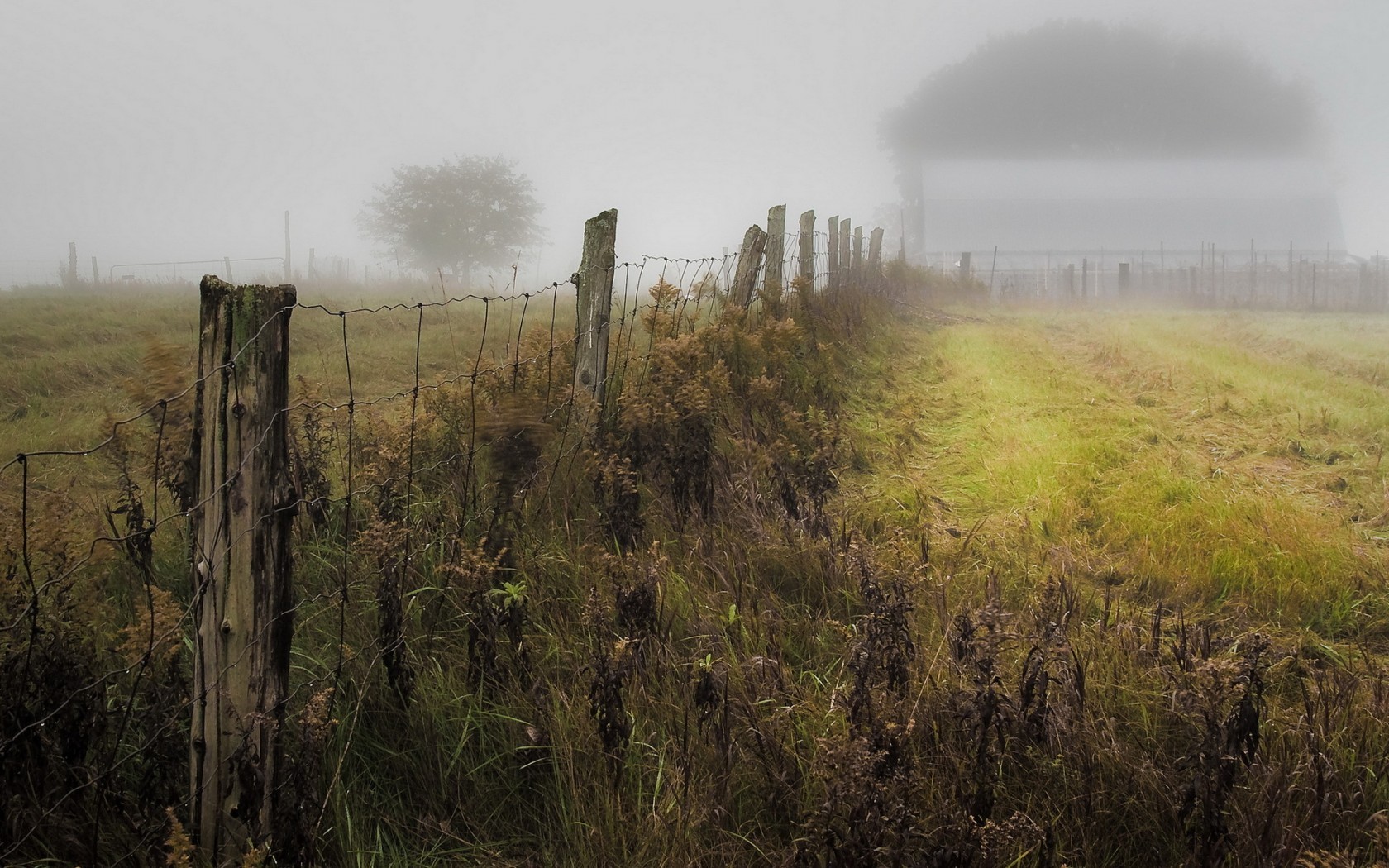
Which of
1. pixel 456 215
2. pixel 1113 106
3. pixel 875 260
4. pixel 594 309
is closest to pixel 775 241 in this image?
pixel 594 309

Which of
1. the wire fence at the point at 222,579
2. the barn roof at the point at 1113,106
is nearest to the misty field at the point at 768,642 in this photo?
the wire fence at the point at 222,579

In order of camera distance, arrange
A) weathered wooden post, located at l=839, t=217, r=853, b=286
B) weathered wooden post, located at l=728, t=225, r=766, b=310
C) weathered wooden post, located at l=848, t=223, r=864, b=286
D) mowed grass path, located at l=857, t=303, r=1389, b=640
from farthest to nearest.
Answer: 1. weathered wooden post, located at l=848, t=223, r=864, b=286
2. weathered wooden post, located at l=839, t=217, r=853, b=286
3. weathered wooden post, located at l=728, t=225, r=766, b=310
4. mowed grass path, located at l=857, t=303, r=1389, b=640

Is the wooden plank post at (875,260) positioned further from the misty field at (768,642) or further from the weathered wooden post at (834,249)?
the misty field at (768,642)

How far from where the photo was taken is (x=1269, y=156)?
288ft

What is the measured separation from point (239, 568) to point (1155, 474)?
587 cm

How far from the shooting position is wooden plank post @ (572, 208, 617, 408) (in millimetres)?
4914

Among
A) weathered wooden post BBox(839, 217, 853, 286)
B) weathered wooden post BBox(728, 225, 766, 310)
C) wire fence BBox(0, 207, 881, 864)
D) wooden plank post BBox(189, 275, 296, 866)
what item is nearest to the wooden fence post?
weathered wooden post BBox(839, 217, 853, 286)

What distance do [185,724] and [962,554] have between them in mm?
3583

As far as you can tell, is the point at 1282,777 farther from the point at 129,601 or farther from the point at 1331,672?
the point at 129,601

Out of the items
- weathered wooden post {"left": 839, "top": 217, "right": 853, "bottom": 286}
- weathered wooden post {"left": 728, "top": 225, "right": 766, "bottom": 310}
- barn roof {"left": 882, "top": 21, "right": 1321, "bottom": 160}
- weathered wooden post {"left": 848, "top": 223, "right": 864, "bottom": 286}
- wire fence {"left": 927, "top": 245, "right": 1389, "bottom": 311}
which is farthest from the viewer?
barn roof {"left": 882, "top": 21, "right": 1321, "bottom": 160}

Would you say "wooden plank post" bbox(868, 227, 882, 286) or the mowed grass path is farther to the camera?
"wooden plank post" bbox(868, 227, 882, 286)

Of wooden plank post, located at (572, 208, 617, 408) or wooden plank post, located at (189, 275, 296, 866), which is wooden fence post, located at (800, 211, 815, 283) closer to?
wooden plank post, located at (572, 208, 617, 408)

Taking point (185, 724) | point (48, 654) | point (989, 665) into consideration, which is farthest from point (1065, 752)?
point (48, 654)

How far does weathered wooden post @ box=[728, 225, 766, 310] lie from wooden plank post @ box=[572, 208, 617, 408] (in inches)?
113
